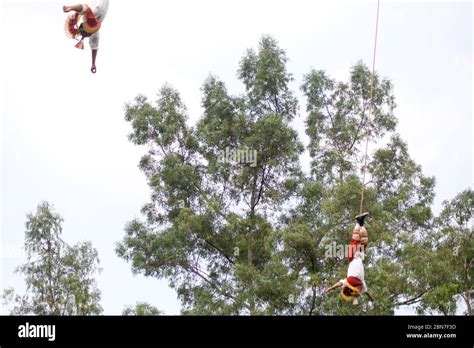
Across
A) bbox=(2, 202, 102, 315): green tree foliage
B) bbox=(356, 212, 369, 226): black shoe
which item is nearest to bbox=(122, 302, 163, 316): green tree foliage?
bbox=(2, 202, 102, 315): green tree foliage

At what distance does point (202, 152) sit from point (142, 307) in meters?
4.59

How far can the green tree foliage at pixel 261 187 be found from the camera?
75.7 ft

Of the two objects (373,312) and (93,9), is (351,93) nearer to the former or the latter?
(373,312)

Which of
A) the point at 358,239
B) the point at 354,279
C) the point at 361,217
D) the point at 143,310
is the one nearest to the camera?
the point at 361,217

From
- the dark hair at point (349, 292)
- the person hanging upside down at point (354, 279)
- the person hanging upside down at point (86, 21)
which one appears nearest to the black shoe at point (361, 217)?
the person hanging upside down at point (354, 279)

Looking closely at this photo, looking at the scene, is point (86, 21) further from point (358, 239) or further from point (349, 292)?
point (349, 292)

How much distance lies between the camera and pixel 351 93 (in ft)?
86.8

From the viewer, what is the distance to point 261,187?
25141 millimetres

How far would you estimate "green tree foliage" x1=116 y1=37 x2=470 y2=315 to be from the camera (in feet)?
75.7

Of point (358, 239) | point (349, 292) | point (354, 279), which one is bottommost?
point (349, 292)

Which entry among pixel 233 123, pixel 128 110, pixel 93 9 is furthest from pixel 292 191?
pixel 93 9
